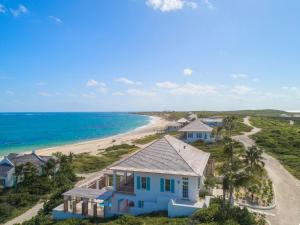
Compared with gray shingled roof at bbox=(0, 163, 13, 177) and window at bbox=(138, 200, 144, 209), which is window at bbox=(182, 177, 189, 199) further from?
gray shingled roof at bbox=(0, 163, 13, 177)

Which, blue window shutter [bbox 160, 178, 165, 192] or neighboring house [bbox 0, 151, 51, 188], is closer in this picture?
blue window shutter [bbox 160, 178, 165, 192]

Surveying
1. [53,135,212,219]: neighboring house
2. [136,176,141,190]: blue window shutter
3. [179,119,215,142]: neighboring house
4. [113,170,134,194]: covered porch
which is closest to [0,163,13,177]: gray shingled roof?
[53,135,212,219]: neighboring house

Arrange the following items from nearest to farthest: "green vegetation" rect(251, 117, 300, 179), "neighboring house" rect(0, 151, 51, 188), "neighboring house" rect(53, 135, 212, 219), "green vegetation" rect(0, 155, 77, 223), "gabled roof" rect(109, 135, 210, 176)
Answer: "neighboring house" rect(53, 135, 212, 219) < "gabled roof" rect(109, 135, 210, 176) < "green vegetation" rect(0, 155, 77, 223) < "neighboring house" rect(0, 151, 51, 188) < "green vegetation" rect(251, 117, 300, 179)

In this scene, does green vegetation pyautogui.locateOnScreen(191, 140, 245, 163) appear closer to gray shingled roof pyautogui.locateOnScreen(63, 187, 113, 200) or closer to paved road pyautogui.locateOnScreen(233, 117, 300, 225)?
paved road pyautogui.locateOnScreen(233, 117, 300, 225)

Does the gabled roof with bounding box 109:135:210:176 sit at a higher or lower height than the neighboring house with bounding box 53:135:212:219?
higher

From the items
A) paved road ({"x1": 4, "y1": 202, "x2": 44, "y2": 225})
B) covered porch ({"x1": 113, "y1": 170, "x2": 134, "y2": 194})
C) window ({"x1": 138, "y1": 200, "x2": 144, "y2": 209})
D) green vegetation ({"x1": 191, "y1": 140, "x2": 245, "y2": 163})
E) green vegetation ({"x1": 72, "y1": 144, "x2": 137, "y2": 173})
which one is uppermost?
covered porch ({"x1": 113, "y1": 170, "x2": 134, "y2": 194})

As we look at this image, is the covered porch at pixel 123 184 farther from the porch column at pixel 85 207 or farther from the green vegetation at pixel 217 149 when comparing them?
the green vegetation at pixel 217 149

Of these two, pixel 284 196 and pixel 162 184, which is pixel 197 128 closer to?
pixel 284 196

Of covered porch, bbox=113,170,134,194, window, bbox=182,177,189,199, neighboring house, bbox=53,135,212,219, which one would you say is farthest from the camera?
covered porch, bbox=113,170,134,194

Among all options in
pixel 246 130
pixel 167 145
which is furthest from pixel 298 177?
pixel 246 130
